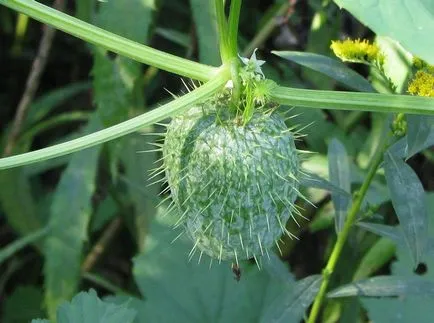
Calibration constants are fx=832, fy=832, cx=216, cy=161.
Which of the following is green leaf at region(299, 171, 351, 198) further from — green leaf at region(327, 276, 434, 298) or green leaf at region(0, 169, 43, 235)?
green leaf at region(0, 169, 43, 235)

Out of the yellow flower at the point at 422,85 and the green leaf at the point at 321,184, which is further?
the green leaf at the point at 321,184

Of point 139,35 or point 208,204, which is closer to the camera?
point 208,204

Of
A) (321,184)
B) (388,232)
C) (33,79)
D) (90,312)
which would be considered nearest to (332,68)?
(321,184)

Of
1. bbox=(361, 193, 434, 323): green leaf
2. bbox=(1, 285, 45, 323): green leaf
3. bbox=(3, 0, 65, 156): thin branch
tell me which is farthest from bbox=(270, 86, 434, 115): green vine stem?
bbox=(1, 285, 45, 323): green leaf

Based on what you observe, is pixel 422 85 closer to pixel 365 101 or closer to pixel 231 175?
pixel 365 101

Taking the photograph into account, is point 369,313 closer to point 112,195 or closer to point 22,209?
point 112,195

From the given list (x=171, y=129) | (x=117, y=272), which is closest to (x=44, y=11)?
(x=171, y=129)

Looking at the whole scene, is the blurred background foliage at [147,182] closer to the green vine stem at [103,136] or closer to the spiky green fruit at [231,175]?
the spiky green fruit at [231,175]

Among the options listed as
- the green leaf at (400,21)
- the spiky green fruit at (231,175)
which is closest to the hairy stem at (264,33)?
the spiky green fruit at (231,175)
